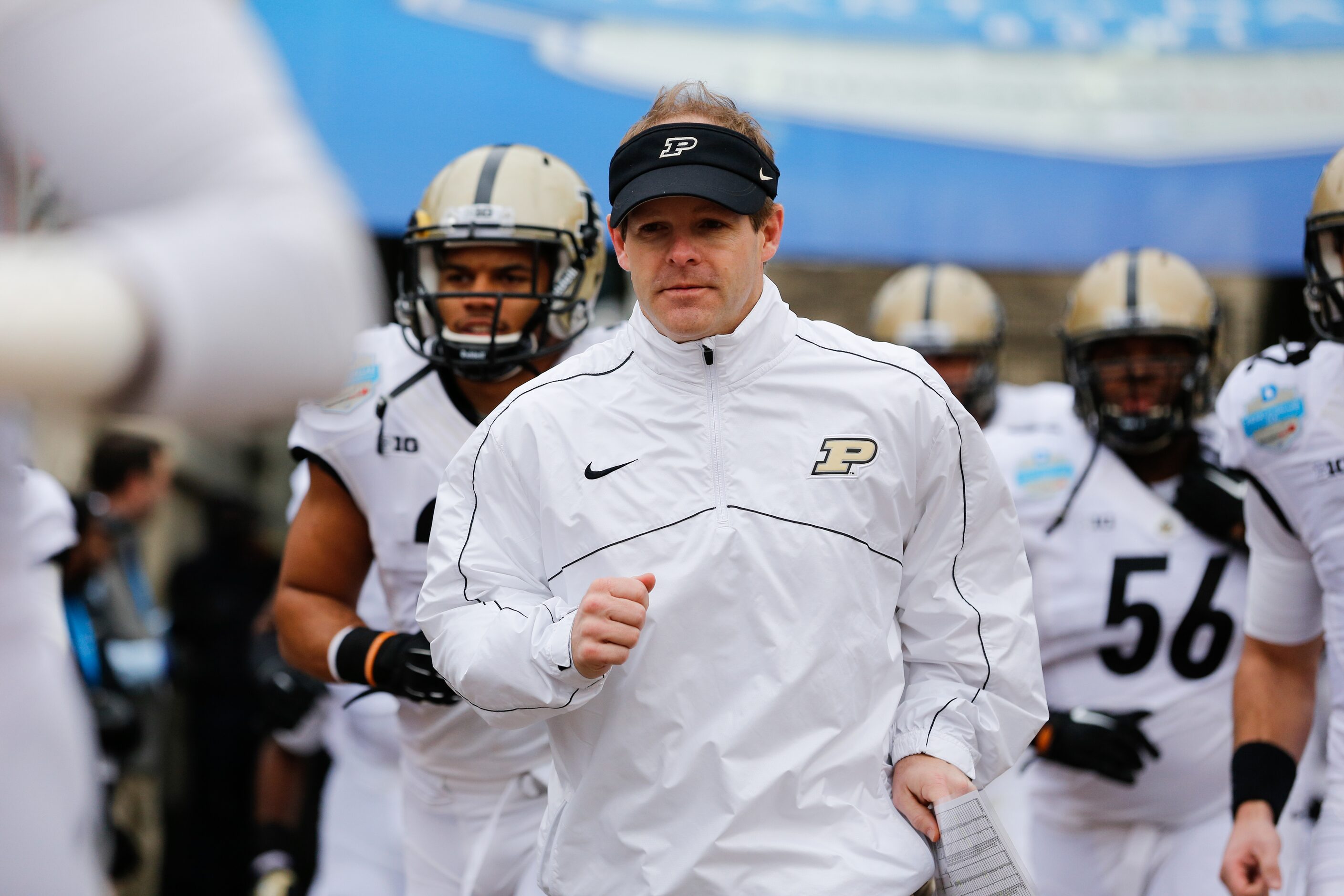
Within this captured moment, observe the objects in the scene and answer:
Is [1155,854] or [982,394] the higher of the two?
[982,394]

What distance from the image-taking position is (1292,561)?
3.57m

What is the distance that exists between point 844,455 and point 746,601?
0.31 metres

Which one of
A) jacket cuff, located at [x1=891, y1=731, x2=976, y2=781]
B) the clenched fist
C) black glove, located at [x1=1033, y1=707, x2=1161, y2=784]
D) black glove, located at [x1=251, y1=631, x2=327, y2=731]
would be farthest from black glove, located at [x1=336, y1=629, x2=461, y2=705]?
A: black glove, located at [x1=1033, y1=707, x2=1161, y2=784]

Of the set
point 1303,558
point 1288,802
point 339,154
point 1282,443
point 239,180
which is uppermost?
point 339,154

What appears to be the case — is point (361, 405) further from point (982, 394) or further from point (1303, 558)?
point (982, 394)

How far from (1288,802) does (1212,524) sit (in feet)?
2.59

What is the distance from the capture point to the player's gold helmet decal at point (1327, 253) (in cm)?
332

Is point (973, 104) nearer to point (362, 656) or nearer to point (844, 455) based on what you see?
point (362, 656)

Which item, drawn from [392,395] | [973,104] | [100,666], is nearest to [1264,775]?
[392,395]

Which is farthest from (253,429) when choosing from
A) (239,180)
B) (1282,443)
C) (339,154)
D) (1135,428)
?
(339,154)

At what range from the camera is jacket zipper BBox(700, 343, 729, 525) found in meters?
2.54

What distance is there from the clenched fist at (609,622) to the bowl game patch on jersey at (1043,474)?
2541 millimetres

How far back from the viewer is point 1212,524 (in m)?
4.37

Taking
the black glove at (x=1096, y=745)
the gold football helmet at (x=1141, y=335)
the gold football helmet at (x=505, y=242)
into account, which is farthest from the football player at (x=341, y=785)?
the gold football helmet at (x=1141, y=335)
